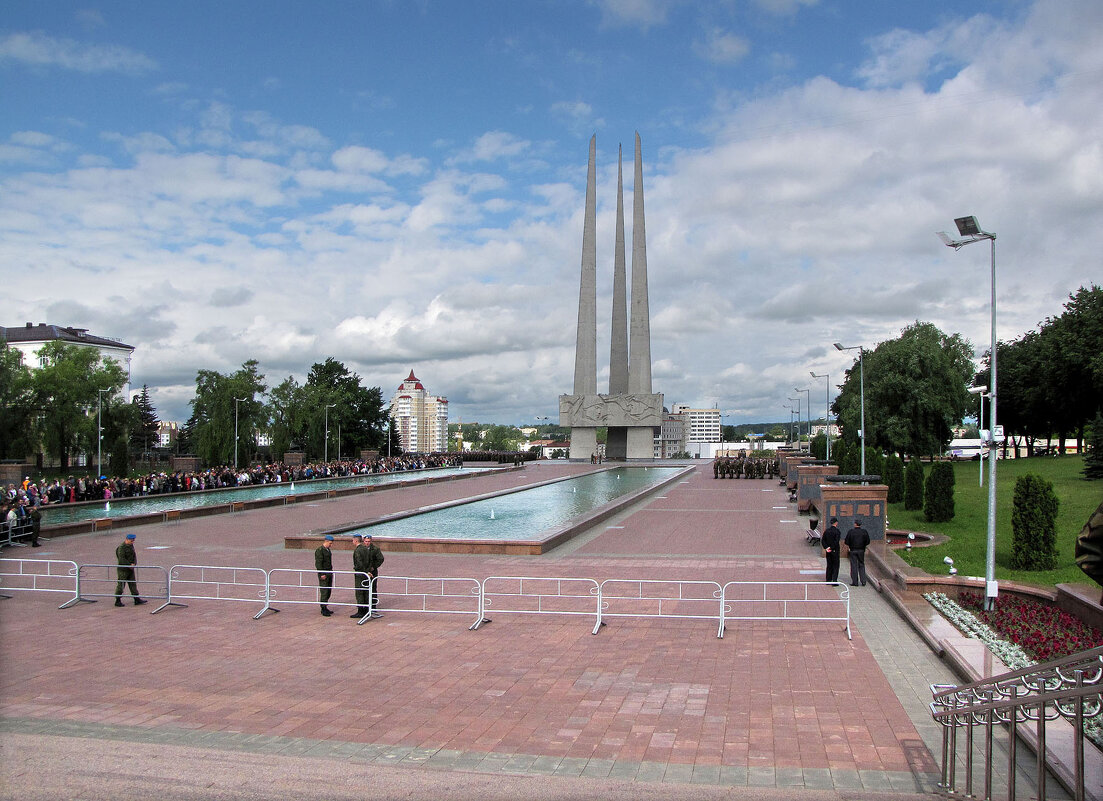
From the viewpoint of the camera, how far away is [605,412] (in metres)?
70.2

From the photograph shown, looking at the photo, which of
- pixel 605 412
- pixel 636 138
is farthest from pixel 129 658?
pixel 636 138

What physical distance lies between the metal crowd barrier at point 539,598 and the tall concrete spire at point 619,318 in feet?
201

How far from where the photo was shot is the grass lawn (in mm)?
12531

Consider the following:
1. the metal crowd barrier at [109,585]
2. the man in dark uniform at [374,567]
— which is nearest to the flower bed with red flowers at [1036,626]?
the man in dark uniform at [374,567]

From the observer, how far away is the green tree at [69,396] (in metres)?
48.9

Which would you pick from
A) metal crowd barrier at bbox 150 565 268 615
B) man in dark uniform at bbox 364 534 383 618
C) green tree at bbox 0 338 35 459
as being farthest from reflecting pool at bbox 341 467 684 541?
green tree at bbox 0 338 35 459

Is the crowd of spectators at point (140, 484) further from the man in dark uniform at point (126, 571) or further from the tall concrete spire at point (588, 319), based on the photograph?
the tall concrete spire at point (588, 319)

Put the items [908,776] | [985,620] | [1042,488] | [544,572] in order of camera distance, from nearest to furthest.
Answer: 1. [908,776]
2. [985,620]
3. [1042,488]
4. [544,572]

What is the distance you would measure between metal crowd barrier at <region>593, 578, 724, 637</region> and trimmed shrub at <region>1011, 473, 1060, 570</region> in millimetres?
5331

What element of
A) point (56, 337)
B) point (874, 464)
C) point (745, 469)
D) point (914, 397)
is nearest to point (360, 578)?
point (874, 464)

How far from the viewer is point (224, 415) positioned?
5209 centimetres

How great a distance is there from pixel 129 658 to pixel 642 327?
6326 centimetres

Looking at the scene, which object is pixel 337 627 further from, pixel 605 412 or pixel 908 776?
pixel 605 412

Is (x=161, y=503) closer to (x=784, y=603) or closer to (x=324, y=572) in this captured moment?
(x=324, y=572)
